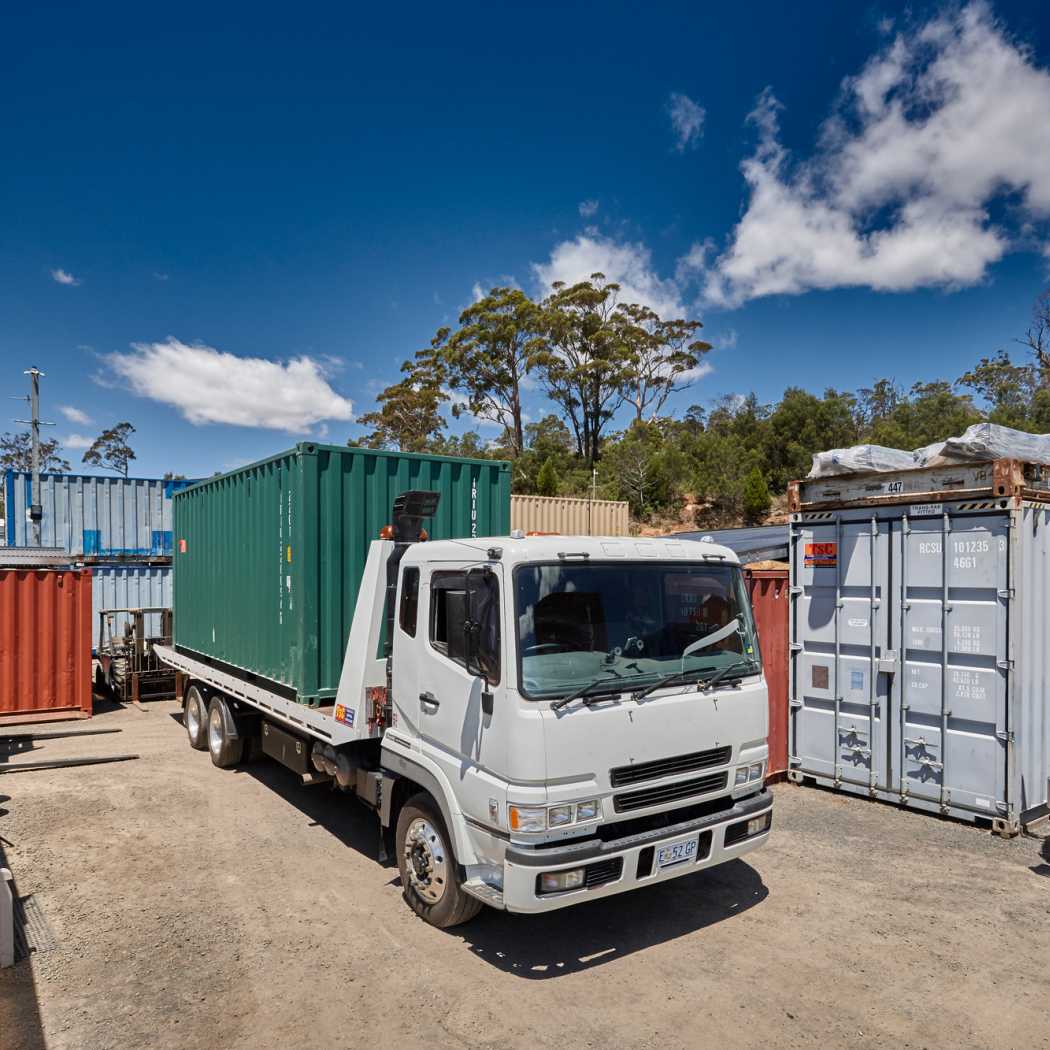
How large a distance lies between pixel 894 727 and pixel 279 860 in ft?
18.8

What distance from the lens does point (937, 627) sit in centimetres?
671

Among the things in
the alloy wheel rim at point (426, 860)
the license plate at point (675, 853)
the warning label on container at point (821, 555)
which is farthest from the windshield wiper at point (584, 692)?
the warning label on container at point (821, 555)

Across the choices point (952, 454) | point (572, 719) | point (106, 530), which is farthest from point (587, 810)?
point (106, 530)

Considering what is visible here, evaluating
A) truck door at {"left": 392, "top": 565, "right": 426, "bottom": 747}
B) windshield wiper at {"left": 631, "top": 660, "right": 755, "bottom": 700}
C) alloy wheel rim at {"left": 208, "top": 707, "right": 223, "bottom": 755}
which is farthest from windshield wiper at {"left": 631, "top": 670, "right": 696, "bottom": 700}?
alloy wheel rim at {"left": 208, "top": 707, "right": 223, "bottom": 755}

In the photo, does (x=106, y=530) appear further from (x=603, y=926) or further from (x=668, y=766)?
(x=668, y=766)

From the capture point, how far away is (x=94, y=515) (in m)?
18.0

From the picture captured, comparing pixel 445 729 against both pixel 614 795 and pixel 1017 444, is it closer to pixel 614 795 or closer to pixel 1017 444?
pixel 614 795

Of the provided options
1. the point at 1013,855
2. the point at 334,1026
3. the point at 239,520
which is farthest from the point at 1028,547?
the point at 239,520

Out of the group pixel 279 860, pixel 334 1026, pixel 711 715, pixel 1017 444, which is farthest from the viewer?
pixel 1017 444

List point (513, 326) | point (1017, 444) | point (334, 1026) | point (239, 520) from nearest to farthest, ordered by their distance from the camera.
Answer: point (334, 1026) < point (1017, 444) < point (239, 520) < point (513, 326)

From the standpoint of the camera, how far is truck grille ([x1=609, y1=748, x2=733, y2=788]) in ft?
13.3

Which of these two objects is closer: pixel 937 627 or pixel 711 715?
pixel 711 715

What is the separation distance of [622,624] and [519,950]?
2.10 meters

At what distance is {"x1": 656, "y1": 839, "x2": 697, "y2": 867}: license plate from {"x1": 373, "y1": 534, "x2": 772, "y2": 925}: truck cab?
0.01 metres
